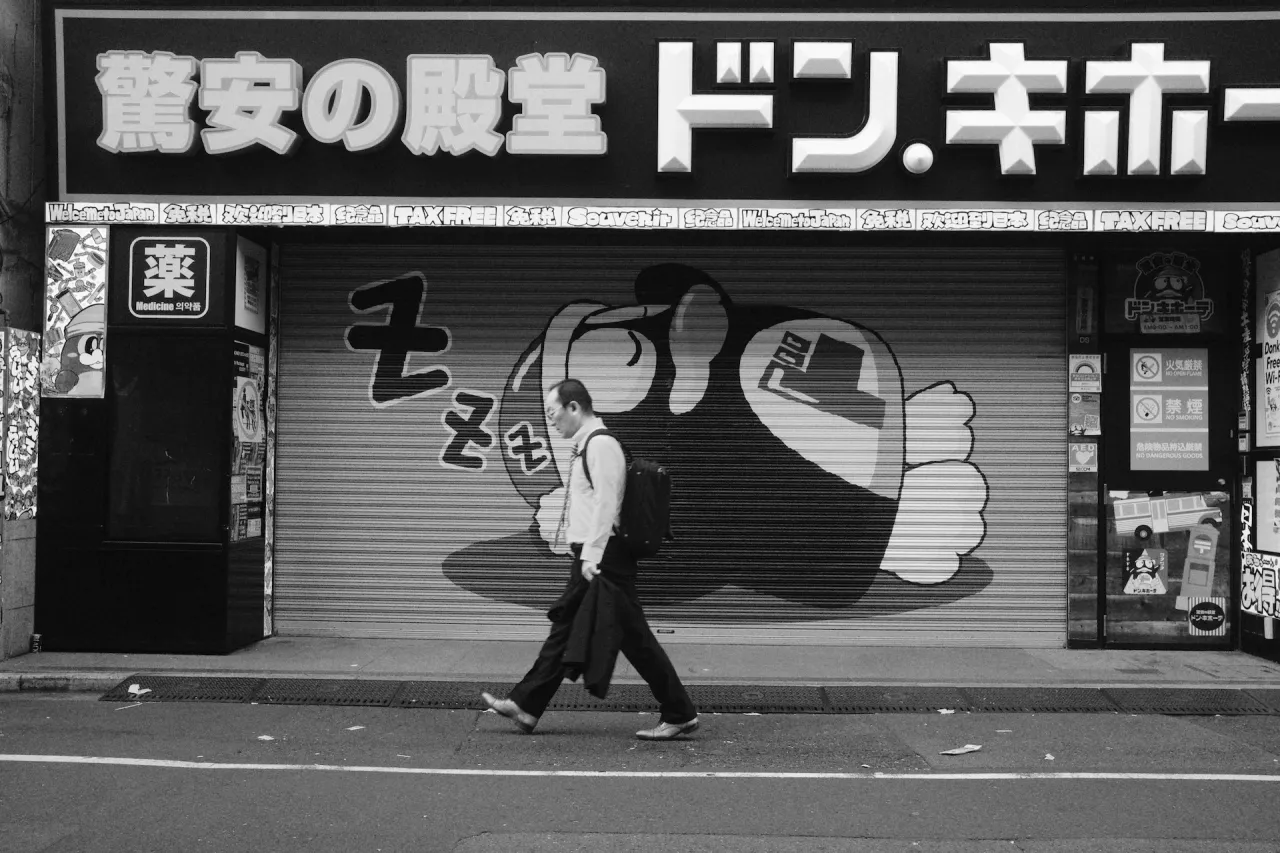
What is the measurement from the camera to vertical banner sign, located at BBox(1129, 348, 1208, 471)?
10.5m

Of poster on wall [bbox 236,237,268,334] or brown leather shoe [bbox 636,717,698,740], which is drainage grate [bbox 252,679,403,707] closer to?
brown leather shoe [bbox 636,717,698,740]

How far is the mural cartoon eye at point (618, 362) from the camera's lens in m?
10.7

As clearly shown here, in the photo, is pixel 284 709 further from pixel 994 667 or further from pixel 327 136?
pixel 994 667

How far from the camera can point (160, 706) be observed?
8344 mm

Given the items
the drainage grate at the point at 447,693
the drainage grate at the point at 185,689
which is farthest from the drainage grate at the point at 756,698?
the drainage grate at the point at 185,689

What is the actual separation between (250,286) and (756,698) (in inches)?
203

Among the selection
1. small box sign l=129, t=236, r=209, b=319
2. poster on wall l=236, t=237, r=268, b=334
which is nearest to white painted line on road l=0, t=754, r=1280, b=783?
small box sign l=129, t=236, r=209, b=319

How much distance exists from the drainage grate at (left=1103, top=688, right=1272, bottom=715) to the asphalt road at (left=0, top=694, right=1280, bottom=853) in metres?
0.28

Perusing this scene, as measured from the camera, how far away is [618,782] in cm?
645

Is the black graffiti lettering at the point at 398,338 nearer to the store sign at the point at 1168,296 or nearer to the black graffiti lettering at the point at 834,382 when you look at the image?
the black graffiti lettering at the point at 834,382

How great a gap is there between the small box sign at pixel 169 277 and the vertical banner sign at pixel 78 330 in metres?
0.26

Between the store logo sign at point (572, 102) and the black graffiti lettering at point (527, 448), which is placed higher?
the store logo sign at point (572, 102)

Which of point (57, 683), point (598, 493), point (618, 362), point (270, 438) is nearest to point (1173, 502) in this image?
point (618, 362)

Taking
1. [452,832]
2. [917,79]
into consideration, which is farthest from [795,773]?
[917,79]
